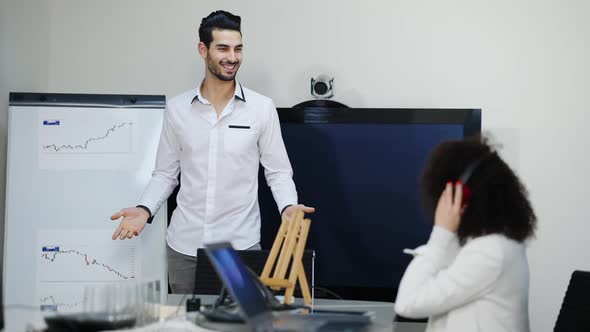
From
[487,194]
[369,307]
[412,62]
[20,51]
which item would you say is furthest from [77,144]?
[487,194]

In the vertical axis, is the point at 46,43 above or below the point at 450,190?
above

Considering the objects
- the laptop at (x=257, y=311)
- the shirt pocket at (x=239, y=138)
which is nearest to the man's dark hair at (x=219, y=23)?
the shirt pocket at (x=239, y=138)

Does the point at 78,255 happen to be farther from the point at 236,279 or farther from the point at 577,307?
the point at 577,307

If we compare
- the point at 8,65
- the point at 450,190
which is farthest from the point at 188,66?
the point at 450,190

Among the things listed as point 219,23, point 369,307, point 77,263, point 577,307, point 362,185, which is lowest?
point 77,263

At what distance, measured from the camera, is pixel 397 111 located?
4.57m

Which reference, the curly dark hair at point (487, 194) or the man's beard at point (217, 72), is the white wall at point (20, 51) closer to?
the man's beard at point (217, 72)

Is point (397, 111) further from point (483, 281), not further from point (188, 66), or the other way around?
point (483, 281)

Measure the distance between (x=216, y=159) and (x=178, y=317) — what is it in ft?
4.99

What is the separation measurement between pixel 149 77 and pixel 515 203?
3219 millimetres

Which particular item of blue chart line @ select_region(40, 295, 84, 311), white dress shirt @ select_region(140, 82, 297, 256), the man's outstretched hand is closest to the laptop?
the man's outstretched hand

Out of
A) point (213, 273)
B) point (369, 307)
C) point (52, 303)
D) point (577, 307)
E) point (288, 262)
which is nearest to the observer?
point (577, 307)

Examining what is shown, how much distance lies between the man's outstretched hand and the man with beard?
26 cm

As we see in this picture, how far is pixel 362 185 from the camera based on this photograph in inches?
180
